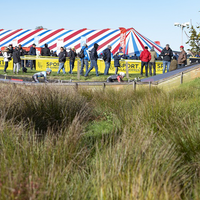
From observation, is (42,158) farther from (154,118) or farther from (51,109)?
(51,109)

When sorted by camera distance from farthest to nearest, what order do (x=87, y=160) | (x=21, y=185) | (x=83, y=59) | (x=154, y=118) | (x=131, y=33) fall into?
(x=131, y=33), (x=83, y=59), (x=154, y=118), (x=87, y=160), (x=21, y=185)

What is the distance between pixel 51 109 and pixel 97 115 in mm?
1574

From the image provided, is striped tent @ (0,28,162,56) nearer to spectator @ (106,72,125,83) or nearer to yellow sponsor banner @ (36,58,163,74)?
yellow sponsor banner @ (36,58,163,74)

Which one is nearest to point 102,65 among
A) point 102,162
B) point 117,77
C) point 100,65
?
point 100,65

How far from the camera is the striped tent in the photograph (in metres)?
28.5

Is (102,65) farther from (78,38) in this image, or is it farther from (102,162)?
(102,162)

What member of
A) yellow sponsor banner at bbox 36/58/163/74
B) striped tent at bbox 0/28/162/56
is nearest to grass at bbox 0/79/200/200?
yellow sponsor banner at bbox 36/58/163/74

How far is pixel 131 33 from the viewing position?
2892 cm

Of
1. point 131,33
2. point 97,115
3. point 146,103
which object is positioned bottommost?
point 97,115

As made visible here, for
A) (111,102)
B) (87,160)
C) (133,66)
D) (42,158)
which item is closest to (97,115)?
(111,102)

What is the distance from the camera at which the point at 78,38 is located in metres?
30.0

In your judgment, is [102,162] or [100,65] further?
[100,65]

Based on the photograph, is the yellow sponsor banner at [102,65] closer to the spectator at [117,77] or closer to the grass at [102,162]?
the spectator at [117,77]

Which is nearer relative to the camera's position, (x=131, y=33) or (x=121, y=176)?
(x=121, y=176)
